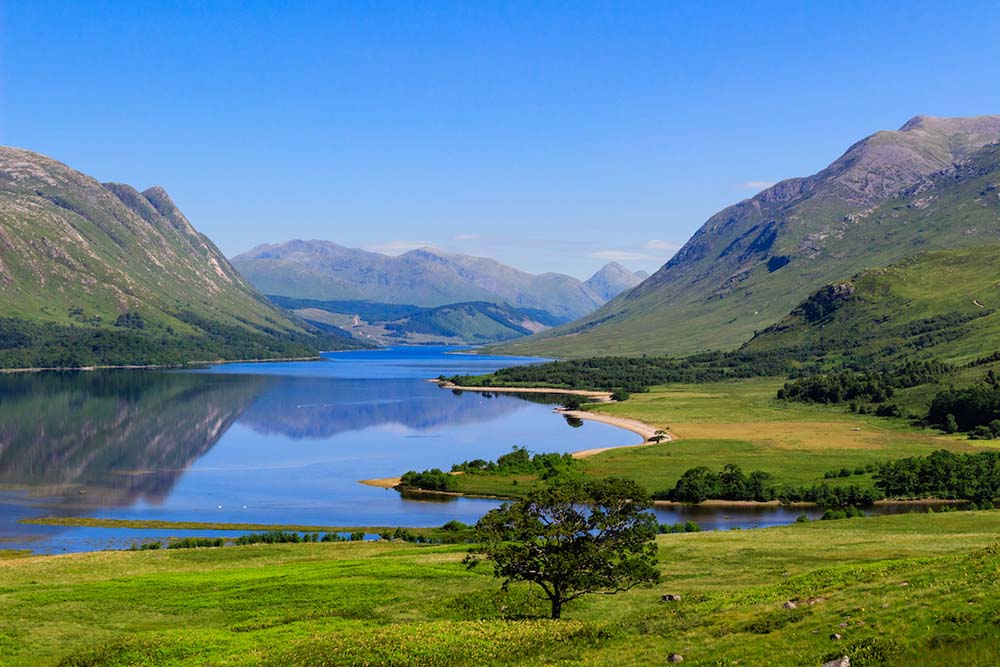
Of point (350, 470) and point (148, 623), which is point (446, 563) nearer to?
point (148, 623)

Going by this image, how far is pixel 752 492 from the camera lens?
140125mm

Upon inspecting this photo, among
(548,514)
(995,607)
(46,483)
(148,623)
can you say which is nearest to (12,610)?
(148,623)

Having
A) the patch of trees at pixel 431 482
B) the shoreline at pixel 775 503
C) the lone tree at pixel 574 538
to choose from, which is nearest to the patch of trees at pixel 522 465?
the patch of trees at pixel 431 482

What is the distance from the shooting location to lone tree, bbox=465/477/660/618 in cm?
5453

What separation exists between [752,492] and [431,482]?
5121 centimetres

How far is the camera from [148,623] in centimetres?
5975

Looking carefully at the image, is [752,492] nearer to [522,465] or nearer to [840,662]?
[522,465]

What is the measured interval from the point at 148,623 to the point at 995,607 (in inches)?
1930

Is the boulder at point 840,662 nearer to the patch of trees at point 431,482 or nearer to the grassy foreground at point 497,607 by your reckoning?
the grassy foreground at point 497,607

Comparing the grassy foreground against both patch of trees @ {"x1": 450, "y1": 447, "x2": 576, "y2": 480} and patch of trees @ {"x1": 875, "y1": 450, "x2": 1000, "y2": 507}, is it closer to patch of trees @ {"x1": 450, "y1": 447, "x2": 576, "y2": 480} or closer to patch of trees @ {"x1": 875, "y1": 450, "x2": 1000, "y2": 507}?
patch of trees @ {"x1": 875, "y1": 450, "x2": 1000, "y2": 507}

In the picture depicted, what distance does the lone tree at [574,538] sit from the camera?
54531mm

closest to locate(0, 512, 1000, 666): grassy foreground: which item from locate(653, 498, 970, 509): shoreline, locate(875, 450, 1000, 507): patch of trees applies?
locate(653, 498, 970, 509): shoreline

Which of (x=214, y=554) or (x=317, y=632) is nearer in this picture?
(x=317, y=632)

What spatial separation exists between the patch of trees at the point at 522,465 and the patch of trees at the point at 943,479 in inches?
2013
